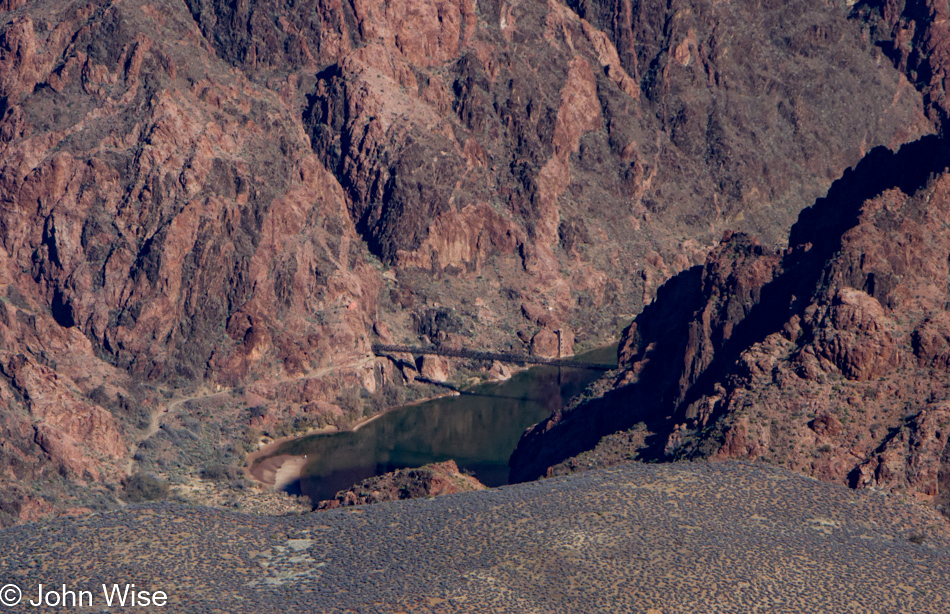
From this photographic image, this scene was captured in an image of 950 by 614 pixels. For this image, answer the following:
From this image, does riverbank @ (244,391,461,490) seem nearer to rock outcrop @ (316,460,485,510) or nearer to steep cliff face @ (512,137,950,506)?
steep cliff face @ (512,137,950,506)

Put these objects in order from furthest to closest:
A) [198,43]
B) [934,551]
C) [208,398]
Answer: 1. [198,43]
2. [208,398]
3. [934,551]

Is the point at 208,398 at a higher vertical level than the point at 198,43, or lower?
lower

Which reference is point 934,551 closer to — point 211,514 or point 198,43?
point 211,514

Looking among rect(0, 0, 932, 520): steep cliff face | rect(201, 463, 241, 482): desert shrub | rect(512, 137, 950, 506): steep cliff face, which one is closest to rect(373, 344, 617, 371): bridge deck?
rect(0, 0, 932, 520): steep cliff face

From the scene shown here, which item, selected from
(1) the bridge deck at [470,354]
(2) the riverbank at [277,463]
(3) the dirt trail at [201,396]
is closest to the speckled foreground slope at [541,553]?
(2) the riverbank at [277,463]

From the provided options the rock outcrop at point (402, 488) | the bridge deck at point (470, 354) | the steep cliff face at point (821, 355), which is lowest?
the bridge deck at point (470, 354)

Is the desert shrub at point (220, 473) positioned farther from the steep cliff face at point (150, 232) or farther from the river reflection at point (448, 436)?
the steep cliff face at point (150, 232)

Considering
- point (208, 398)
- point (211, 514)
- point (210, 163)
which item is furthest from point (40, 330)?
point (211, 514)
